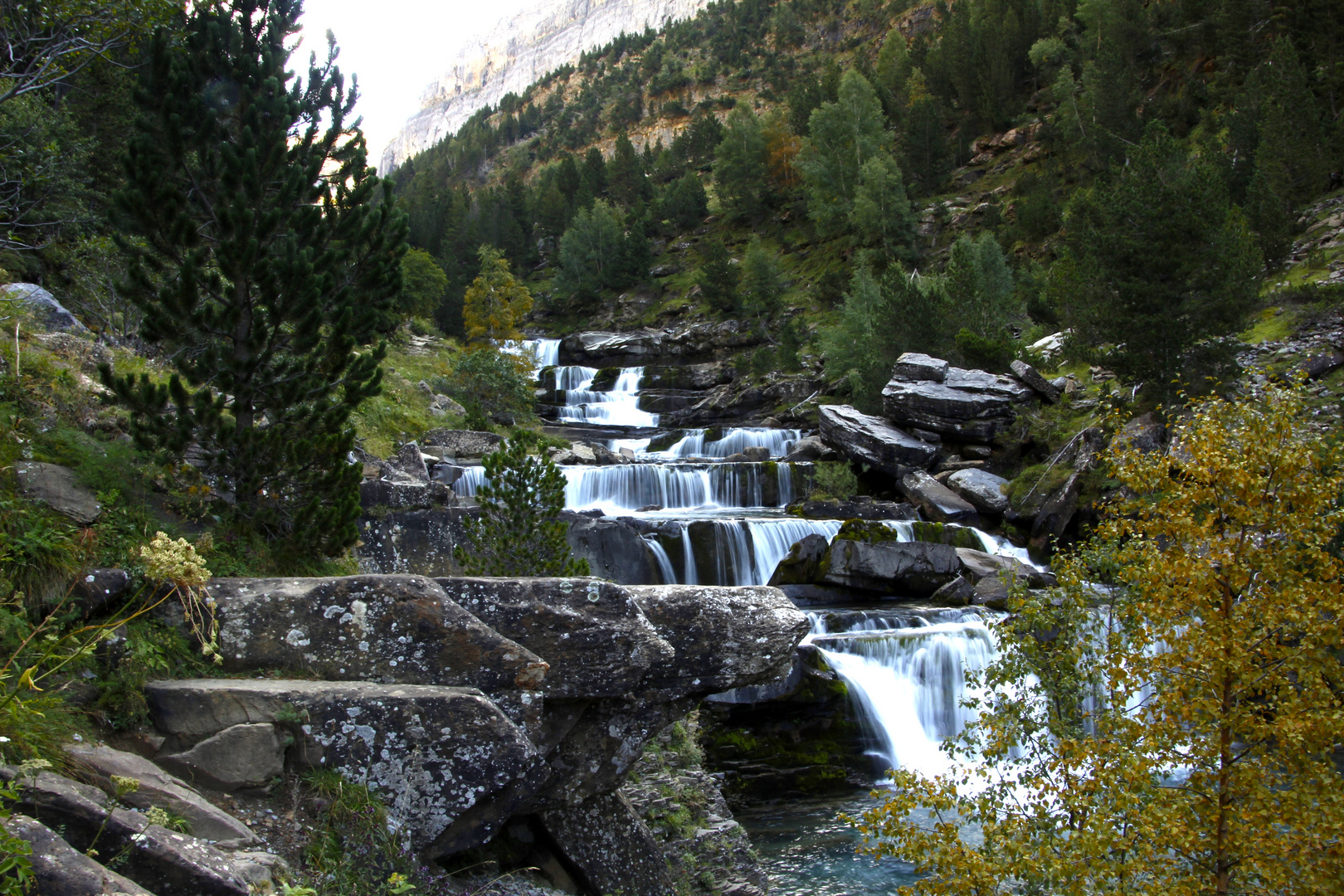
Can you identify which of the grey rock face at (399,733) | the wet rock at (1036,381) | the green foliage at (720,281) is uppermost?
the green foliage at (720,281)

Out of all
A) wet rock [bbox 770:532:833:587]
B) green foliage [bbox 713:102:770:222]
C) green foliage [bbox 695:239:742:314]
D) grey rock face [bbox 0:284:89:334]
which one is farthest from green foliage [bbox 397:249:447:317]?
green foliage [bbox 713:102:770:222]

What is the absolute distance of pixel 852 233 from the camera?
62.6 meters

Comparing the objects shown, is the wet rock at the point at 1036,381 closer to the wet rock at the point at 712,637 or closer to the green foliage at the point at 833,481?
the green foliage at the point at 833,481

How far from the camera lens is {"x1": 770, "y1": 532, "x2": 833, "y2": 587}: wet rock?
21.0 m

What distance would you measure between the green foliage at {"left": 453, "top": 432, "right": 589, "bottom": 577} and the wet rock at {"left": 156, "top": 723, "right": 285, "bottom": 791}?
4.83 metres

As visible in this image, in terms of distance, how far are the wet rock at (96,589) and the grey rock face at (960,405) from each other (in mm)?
28797

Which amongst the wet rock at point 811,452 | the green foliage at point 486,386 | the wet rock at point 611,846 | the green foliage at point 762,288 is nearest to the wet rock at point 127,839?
the wet rock at point 611,846

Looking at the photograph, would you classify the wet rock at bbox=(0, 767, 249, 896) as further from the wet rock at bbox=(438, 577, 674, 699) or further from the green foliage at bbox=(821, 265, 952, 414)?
the green foliage at bbox=(821, 265, 952, 414)

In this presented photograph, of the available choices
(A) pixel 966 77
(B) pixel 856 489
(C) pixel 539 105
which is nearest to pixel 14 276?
(B) pixel 856 489

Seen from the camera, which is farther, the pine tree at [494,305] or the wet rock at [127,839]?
the pine tree at [494,305]

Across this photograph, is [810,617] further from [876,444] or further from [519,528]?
[876,444]

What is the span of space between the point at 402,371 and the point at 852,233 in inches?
1612

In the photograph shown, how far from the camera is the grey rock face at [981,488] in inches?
1047

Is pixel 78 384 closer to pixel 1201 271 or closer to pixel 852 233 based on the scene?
pixel 1201 271
